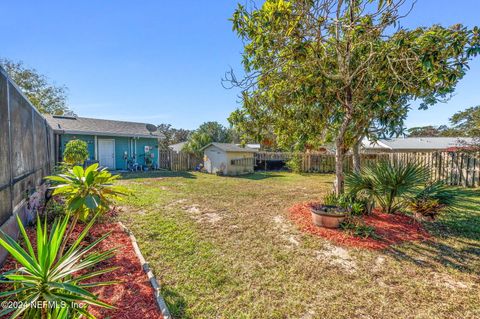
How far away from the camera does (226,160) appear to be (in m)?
14.3

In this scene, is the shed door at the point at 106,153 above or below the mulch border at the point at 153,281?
above

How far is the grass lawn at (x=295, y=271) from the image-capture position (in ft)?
8.09

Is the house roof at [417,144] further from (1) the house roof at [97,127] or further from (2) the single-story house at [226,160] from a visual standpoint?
(1) the house roof at [97,127]

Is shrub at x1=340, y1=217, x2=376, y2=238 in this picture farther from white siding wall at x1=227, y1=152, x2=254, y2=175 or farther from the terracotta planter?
white siding wall at x1=227, y1=152, x2=254, y2=175

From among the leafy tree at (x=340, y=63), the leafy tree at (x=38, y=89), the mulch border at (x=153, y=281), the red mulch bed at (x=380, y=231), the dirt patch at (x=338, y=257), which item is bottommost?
the dirt patch at (x=338, y=257)

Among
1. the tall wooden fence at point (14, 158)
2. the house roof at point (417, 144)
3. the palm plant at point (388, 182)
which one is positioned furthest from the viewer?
the house roof at point (417, 144)

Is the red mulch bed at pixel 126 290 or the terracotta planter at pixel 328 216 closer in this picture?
the red mulch bed at pixel 126 290

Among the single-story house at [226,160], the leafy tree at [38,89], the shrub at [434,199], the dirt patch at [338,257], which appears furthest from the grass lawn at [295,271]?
the leafy tree at [38,89]

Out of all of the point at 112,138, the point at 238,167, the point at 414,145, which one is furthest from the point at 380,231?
the point at 414,145

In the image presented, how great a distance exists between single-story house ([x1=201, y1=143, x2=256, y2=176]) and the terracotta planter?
9.66 metres

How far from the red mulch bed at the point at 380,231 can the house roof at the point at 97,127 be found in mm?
14106

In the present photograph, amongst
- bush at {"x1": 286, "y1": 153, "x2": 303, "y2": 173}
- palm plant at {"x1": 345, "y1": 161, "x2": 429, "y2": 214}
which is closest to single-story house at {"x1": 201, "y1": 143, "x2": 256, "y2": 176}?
bush at {"x1": 286, "y1": 153, "x2": 303, "y2": 173}

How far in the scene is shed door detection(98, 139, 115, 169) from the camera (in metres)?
15.1

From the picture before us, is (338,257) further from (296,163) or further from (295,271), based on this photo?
(296,163)
